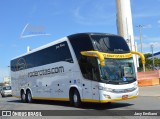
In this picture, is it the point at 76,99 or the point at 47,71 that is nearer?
the point at 76,99

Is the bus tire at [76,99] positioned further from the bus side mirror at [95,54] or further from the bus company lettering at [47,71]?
the bus side mirror at [95,54]

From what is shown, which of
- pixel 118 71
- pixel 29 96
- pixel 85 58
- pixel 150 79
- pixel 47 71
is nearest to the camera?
pixel 118 71

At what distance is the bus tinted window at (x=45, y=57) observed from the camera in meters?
18.4

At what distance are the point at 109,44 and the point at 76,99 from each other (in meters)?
3.44

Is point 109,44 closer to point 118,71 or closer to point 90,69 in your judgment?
point 118,71

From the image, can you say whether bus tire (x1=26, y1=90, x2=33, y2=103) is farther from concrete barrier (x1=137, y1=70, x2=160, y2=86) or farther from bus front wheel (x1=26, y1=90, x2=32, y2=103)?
concrete barrier (x1=137, y1=70, x2=160, y2=86)

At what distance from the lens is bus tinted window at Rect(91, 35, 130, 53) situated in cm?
1606

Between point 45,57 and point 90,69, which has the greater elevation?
point 45,57

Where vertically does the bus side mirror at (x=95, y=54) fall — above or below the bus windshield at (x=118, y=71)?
above

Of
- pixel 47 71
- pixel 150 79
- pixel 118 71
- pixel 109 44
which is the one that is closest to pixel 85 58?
pixel 109 44

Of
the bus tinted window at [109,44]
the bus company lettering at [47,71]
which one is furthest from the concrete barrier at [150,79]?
the bus tinted window at [109,44]

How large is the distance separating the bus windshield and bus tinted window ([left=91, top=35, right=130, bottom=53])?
0.57 meters

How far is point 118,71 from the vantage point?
1585 cm

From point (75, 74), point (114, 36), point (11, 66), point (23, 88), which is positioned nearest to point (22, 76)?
point (23, 88)
